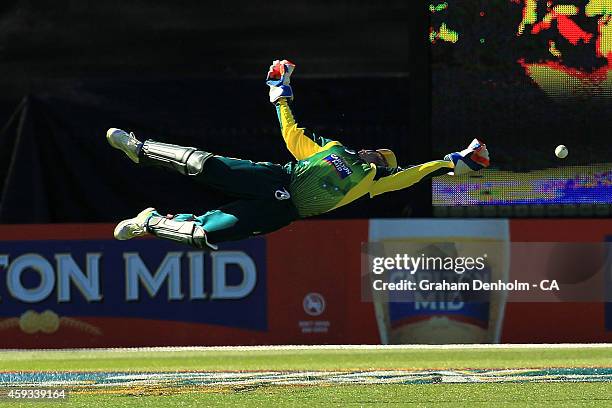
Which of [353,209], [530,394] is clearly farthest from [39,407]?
[353,209]

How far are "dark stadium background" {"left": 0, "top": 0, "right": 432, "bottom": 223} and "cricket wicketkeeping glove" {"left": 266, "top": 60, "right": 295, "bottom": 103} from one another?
21.6ft

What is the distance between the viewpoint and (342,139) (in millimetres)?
15633

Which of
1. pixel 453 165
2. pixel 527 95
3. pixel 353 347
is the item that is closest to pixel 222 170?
pixel 453 165

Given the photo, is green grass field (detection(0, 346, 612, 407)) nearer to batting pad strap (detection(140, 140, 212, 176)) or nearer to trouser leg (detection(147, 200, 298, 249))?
trouser leg (detection(147, 200, 298, 249))

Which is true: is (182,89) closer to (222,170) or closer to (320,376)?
(320,376)

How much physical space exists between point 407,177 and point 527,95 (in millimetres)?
6928

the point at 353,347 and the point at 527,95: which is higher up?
the point at 527,95

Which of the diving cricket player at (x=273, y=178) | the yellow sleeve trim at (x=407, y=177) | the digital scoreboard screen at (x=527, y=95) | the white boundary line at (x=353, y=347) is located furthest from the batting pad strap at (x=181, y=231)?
the white boundary line at (x=353, y=347)

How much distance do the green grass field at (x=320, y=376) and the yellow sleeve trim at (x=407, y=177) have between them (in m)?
3.51

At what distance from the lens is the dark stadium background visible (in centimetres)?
1564

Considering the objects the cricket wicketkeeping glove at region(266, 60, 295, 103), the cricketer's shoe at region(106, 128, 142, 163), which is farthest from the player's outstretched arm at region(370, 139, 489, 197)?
the cricketer's shoe at region(106, 128, 142, 163)

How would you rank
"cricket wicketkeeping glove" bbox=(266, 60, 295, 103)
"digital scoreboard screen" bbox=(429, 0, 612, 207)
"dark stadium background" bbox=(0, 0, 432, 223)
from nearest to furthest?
"cricket wicketkeeping glove" bbox=(266, 60, 295, 103) < "digital scoreboard screen" bbox=(429, 0, 612, 207) < "dark stadium background" bbox=(0, 0, 432, 223)

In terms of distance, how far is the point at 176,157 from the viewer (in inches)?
334

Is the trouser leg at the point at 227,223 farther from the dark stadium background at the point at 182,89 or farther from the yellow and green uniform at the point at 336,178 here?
the dark stadium background at the point at 182,89
